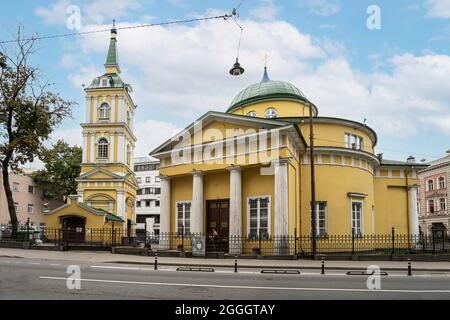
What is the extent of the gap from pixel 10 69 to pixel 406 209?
3058cm

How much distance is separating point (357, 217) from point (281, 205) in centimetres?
759

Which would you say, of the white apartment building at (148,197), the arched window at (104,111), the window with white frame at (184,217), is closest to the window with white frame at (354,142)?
the window with white frame at (184,217)

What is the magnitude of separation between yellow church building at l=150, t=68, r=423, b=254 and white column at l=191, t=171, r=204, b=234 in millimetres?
58

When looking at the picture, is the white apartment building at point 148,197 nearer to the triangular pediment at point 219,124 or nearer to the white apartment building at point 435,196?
the white apartment building at point 435,196

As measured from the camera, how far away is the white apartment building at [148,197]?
3605 inches

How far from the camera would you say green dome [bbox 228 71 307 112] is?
1230 inches

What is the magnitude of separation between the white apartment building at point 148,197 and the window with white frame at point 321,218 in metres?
68.4

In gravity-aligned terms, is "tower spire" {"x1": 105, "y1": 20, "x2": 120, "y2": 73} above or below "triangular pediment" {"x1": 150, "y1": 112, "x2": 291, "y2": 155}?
above

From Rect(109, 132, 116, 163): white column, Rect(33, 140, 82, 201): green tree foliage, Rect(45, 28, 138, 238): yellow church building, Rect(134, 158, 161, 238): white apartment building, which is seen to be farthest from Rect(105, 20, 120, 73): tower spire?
Rect(134, 158, 161, 238): white apartment building

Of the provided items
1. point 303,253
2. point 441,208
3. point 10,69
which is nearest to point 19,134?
point 10,69

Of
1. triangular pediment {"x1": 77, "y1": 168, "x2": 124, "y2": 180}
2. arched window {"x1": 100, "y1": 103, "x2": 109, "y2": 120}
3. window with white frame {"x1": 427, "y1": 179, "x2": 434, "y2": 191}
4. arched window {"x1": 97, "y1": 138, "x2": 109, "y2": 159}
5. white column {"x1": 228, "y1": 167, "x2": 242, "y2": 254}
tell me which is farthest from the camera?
window with white frame {"x1": 427, "y1": 179, "x2": 434, "y2": 191}

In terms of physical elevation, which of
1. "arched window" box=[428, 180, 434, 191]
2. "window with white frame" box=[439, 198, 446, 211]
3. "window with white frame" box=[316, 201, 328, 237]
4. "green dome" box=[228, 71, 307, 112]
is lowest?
"window with white frame" box=[316, 201, 328, 237]

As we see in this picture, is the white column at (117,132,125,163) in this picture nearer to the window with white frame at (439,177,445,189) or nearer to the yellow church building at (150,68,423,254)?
the yellow church building at (150,68,423,254)
